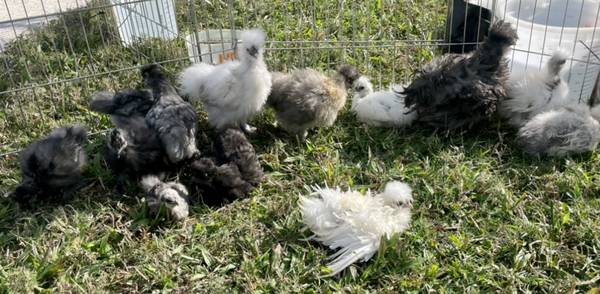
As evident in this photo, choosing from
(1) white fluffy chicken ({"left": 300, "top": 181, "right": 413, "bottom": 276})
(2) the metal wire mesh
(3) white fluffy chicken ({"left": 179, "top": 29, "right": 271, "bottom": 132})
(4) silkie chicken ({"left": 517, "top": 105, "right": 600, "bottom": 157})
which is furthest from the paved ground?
(4) silkie chicken ({"left": 517, "top": 105, "right": 600, "bottom": 157})

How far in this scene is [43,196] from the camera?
9.78 feet

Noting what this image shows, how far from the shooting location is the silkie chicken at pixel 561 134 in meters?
3.17

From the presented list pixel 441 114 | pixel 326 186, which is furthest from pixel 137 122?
pixel 441 114

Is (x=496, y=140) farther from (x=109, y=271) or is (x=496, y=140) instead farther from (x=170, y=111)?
(x=109, y=271)

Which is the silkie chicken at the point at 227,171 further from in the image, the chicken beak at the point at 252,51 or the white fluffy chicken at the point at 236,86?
the chicken beak at the point at 252,51

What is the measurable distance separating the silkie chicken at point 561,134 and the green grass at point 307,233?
0.21ft

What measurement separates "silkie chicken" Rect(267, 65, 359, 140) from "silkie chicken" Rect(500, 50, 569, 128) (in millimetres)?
1019

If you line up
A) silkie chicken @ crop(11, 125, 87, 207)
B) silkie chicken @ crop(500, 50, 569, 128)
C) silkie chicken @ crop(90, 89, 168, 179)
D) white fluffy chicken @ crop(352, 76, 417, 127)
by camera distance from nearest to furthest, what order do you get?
silkie chicken @ crop(11, 125, 87, 207)
silkie chicken @ crop(90, 89, 168, 179)
silkie chicken @ crop(500, 50, 569, 128)
white fluffy chicken @ crop(352, 76, 417, 127)

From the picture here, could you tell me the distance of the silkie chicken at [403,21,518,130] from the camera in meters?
3.37

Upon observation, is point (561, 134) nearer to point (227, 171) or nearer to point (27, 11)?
point (227, 171)

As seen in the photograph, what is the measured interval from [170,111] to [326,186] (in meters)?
0.96

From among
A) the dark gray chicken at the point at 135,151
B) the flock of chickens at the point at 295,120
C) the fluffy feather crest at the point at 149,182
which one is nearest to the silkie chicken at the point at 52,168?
the flock of chickens at the point at 295,120

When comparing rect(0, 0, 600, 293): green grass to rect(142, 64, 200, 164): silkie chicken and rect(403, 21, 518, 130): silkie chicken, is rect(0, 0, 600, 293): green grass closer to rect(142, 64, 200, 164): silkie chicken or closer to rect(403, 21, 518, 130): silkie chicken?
rect(403, 21, 518, 130): silkie chicken

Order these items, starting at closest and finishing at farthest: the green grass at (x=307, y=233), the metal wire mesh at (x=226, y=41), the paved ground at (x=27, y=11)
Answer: the green grass at (x=307, y=233), the metal wire mesh at (x=226, y=41), the paved ground at (x=27, y=11)
